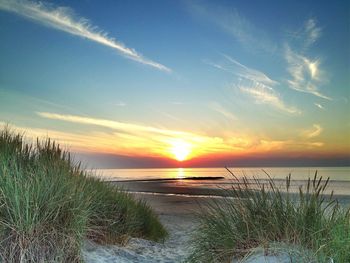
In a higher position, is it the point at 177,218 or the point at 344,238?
the point at 344,238

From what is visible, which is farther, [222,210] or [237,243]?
[222,210]

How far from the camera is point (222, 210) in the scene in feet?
18.6

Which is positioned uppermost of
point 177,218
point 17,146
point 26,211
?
point 17,146

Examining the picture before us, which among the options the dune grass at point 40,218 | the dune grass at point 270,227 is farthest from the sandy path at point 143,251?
the dune grass at point 270,227

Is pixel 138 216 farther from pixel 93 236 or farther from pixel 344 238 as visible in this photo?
pixel 344 238

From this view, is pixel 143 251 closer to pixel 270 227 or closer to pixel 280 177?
pixel 270 227

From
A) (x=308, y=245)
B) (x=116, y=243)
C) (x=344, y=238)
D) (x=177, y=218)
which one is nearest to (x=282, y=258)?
(x=308, y=245)

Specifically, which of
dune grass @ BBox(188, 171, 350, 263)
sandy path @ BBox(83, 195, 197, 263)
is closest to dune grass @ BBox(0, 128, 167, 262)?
sandy path @ BBox(83, 195, 197, 263)

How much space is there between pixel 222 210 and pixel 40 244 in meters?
2.55

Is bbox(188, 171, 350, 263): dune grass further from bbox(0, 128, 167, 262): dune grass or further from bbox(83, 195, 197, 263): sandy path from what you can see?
bbox(0, 128, 167, 262): dune grass

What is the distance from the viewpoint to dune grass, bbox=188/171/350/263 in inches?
186

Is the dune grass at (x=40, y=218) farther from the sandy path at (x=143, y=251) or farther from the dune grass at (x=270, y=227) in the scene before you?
the dune grass at (x=270, y=227)

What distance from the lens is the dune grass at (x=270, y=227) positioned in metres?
4.73

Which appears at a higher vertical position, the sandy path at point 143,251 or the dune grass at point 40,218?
the dune grass at point 40,218
